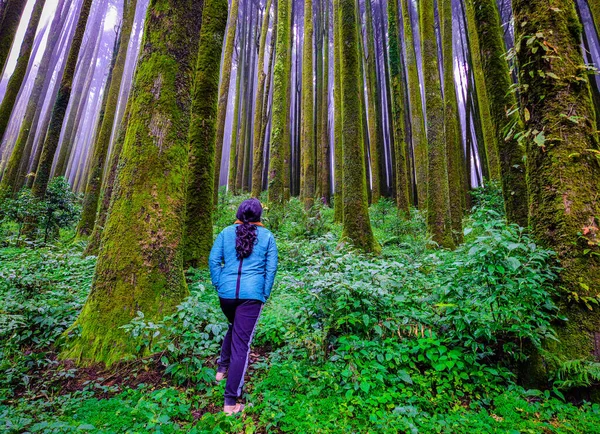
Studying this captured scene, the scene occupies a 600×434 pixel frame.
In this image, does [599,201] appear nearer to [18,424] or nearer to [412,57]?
[18,424]

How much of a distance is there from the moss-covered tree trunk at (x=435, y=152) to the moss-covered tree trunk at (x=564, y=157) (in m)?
4.33

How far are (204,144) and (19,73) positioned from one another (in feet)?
23.6

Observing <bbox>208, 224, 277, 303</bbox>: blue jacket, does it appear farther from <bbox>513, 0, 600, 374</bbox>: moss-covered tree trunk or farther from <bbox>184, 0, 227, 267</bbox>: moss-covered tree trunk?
<bbox>184, 0, 227, 267</bbox>: moss-covered tree trunk

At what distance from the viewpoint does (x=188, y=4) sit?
3.68 meters

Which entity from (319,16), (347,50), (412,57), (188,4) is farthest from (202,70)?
(319,16)

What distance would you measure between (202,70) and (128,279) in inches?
165

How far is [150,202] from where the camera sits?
3156 mm

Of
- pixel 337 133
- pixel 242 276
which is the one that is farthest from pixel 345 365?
pixel 337 133

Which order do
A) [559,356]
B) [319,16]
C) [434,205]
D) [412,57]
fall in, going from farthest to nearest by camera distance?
[319,16]
[412,57]
[434,205]
[559,356]

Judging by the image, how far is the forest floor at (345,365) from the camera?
202 centimetres

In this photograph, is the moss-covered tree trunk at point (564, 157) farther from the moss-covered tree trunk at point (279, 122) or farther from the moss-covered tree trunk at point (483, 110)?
the moss-covered tree trunk at point (483, 110)

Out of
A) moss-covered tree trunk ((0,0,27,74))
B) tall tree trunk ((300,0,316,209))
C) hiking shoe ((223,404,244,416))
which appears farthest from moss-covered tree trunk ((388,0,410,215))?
moss-covered tree trunk ((0,0,27,74))

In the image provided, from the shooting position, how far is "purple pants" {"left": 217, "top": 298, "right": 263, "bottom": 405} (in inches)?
87.4

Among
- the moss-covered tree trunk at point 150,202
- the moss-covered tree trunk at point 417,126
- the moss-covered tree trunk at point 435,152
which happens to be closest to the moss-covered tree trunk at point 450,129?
the moss-covered tree trunk at point 435,152
